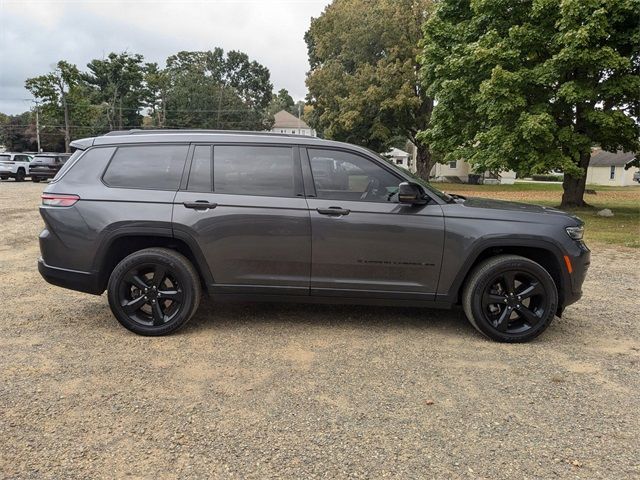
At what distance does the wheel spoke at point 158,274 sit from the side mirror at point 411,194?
7.45 feet

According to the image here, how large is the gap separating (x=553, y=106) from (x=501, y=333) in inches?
527

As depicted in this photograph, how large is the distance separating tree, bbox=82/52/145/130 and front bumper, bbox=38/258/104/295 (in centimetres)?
6611

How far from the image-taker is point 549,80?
14227mm

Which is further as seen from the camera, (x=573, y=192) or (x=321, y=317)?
(x=573, y=192)

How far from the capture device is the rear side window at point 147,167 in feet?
14.8

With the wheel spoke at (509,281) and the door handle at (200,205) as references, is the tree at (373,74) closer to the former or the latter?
the wheel spoke at (509,281)

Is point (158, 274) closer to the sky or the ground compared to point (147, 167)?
closer to the ground

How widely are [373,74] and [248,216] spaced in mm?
31608

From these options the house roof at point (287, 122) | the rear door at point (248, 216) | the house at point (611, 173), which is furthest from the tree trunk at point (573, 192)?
the house roof at point (287, 122)

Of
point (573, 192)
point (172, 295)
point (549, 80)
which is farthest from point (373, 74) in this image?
point (172, 295)

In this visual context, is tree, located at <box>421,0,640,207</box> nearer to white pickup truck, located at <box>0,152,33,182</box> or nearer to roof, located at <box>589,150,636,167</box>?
white pickup truck, located at <box>0,152,33,182</box>

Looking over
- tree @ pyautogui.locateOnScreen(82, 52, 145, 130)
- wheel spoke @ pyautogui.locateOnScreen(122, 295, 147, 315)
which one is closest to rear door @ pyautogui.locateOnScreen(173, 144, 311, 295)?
wheel spoke @ pyautogui.locateOnScreen(122, 295, 147, 315)

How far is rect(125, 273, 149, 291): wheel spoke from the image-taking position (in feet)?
14.5

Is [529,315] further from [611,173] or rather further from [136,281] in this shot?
[611,173]
